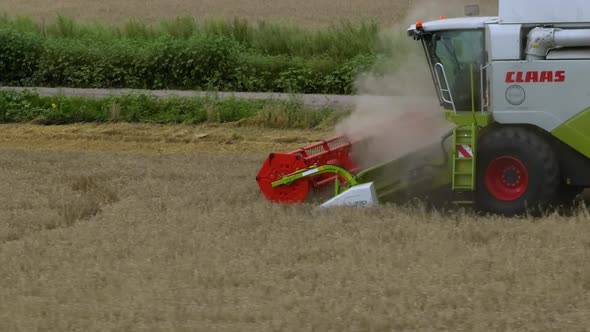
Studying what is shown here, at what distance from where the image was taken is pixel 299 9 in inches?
1250

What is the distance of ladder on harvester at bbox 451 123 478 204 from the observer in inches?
404

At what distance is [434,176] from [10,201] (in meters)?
4.23

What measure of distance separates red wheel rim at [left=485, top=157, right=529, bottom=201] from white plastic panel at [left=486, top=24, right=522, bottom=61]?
94 cm

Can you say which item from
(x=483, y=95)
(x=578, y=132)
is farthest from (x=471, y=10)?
(x=578, y=132)

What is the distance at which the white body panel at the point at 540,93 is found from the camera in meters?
9.99

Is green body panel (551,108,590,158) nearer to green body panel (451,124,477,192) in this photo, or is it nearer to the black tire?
the black tire

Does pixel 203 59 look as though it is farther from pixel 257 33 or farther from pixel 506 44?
pixel 506 44

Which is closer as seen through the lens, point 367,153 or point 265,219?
point 265,219

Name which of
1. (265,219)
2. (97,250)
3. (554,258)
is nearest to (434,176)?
(265,219)

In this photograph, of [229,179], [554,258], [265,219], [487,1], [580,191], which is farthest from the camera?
[487,1]

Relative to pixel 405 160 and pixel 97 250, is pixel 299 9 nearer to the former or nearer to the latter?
pixel 405 160

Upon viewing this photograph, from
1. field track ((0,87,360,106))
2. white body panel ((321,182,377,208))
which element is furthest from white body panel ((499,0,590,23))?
field track ((0,87,360,106))

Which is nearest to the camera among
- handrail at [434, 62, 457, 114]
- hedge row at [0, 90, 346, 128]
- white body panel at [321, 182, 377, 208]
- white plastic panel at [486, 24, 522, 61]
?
white plastic panel at [486, 24, 522, 61]

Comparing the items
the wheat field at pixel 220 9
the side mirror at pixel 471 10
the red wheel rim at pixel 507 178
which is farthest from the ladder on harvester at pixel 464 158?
the wheat field at pixel 220 9
